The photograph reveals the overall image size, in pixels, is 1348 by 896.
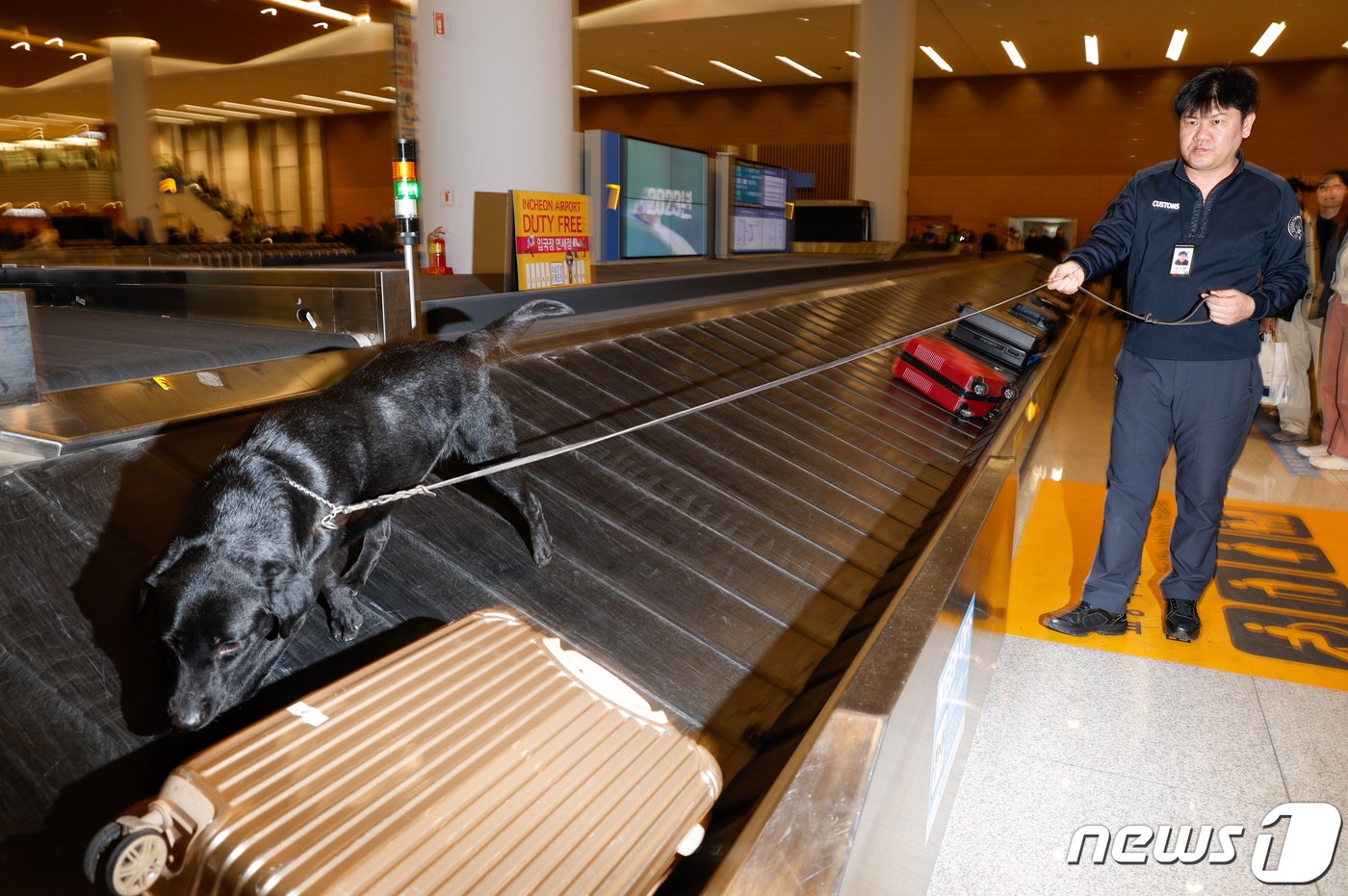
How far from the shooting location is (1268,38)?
63.5 ft

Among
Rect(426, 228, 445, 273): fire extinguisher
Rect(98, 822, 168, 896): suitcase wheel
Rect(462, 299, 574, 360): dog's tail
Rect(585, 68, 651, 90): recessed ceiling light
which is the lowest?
Rect(98, 822, 168, 896): suitcase wheel

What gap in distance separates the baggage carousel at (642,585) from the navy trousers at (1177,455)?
40cm

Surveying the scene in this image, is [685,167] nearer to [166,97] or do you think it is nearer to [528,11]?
[528,11]

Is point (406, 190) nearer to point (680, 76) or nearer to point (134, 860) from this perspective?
point (134, 860)

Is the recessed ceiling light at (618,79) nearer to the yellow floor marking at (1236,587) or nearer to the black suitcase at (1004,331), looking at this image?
the black suitcase at (1004,331)

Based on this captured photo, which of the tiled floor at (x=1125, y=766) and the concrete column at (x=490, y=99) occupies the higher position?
the concrete column at (x=490, y=99)

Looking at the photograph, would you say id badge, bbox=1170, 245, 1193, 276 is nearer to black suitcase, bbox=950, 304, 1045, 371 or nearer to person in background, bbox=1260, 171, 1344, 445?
black suitcase, bbox=950, 304, 1045, 371

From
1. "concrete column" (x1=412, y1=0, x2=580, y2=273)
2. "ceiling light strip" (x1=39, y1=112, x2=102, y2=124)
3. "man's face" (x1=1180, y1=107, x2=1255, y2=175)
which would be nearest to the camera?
"man's face" (x1=1180, y1=107, x2=1255, y2=175)

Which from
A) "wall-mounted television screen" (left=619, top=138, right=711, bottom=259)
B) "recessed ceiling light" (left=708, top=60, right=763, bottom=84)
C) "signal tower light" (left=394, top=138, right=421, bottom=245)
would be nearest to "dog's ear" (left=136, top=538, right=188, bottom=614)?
"signal tower light" (left=394, top=138, right=421, bottom=245)

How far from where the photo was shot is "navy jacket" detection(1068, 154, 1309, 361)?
106 inches

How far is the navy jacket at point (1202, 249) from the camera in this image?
269 centimetres

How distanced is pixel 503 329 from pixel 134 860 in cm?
153

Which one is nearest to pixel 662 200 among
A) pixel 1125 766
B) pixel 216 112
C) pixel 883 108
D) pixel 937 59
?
pixel 1125 766

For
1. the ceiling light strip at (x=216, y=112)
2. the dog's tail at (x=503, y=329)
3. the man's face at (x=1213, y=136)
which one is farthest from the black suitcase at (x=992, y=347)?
the ceiling light strip at (x=216, y=112)
